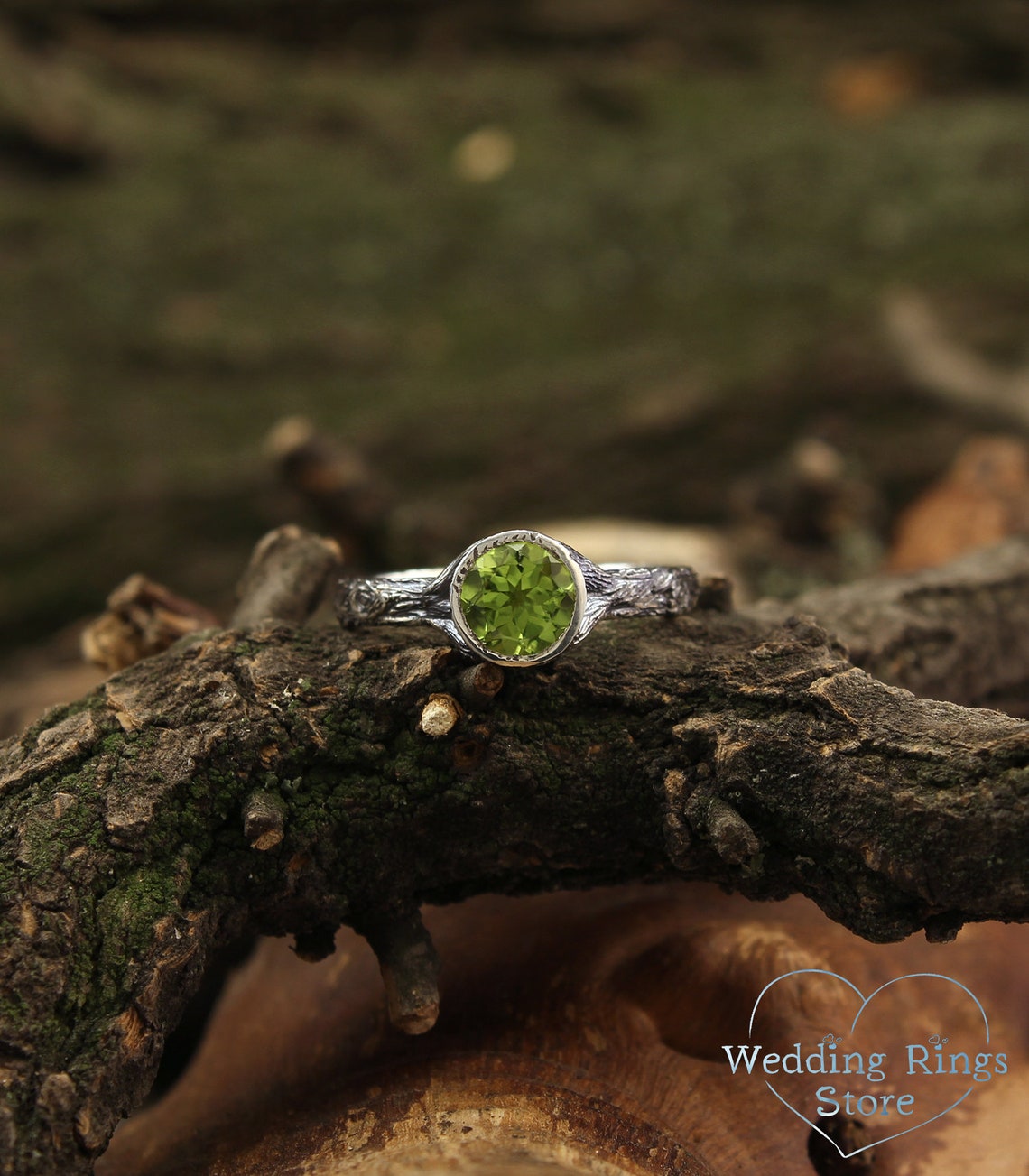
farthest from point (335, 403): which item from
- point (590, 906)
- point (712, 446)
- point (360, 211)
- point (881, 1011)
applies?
point (881, 1011)

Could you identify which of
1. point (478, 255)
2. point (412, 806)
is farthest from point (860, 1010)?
point (478, 255)

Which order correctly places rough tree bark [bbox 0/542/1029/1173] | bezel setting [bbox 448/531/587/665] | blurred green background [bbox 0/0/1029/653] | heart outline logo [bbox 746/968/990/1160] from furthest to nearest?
blurred green background [bbox 0/0/1029/653], heart outline logo [bbox 746/968/990/1160], bezel setting [bbox 448/531/587/665], rough tree bark [bbox 0/542/1029/1173]

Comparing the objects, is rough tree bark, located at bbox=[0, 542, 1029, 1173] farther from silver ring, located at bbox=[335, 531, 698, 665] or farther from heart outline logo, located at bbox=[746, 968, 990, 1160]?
heart outline logo, located at bbox=[746, 968, 990, 1160]

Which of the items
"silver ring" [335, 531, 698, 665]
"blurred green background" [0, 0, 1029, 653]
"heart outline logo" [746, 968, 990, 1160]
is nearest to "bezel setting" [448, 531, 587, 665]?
"silver ring" [335, 531, 698, 665]

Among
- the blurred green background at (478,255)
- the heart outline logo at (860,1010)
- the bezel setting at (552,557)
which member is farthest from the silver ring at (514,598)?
the blurred green background at (478,255)

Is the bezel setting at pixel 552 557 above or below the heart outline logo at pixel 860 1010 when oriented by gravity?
above

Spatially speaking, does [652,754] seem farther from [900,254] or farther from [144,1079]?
[900,254]

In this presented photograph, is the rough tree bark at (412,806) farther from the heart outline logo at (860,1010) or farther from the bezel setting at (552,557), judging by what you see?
the heart outline logo at (860,1010)
